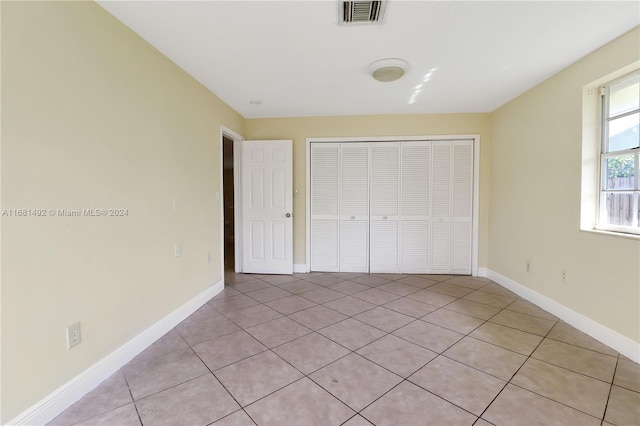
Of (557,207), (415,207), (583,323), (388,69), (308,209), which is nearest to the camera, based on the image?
(583,323)

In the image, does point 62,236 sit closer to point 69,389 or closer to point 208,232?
point 69,389

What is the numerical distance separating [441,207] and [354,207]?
4.13ft

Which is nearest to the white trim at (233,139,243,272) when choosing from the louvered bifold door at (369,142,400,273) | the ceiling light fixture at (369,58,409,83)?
the louvered bifold door at (369,142,400,273)

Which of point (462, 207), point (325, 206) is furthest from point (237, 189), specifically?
A: point (462, 207)

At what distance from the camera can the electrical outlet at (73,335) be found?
1512 mm

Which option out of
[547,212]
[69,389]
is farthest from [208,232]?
[547,212]

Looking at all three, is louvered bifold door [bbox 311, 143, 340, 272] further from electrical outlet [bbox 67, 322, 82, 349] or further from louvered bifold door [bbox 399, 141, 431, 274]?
electrical outlet [bbox 67, 322, 82, 349]

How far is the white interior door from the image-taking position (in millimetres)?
3898

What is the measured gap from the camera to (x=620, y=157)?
217cm

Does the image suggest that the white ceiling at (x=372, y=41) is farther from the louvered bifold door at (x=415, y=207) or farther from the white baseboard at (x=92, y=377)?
the white baseboard at (x=92, y=377)

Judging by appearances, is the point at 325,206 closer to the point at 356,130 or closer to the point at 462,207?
the point at 356,130

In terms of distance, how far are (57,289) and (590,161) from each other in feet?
13.1

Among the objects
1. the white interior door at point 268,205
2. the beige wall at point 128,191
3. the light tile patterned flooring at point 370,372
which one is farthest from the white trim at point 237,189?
the light tile patterned flooring at point 370,372

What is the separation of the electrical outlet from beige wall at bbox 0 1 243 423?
3cm
